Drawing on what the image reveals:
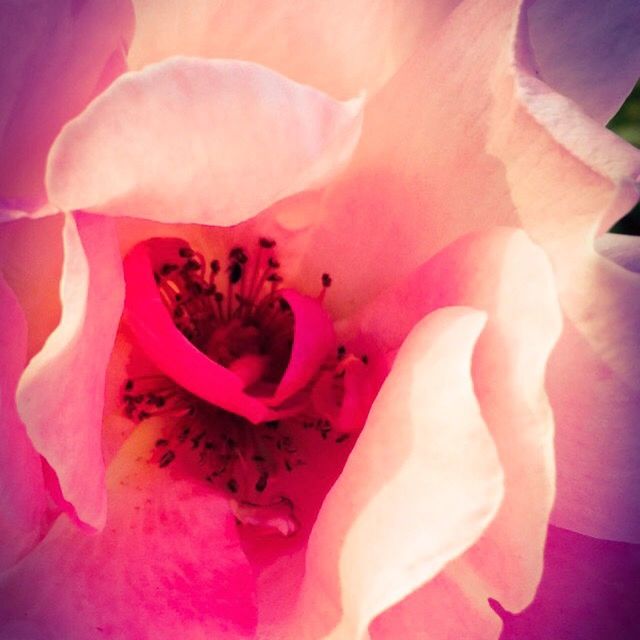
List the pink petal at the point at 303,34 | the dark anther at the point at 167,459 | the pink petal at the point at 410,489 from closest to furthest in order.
A: the pink petal at the point at 410,489 < the pink petal at the point at 303,34 < the dark anther at the point at 167,459

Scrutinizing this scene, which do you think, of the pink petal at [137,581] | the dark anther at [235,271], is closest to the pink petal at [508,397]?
the pink petal at [137,581]

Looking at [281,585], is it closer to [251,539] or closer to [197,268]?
[251,539]

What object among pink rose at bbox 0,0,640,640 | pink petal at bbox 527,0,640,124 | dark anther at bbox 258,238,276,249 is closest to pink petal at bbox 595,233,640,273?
pink rose at bbox 0,0,640,640

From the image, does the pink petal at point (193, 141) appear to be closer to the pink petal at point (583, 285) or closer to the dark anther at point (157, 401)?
the pink petal at point (583, 285)

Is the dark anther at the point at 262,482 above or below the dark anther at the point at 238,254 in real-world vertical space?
below

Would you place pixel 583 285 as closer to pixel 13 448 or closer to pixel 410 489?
pixel 410 489

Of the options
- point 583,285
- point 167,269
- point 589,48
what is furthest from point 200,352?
point 589,48
